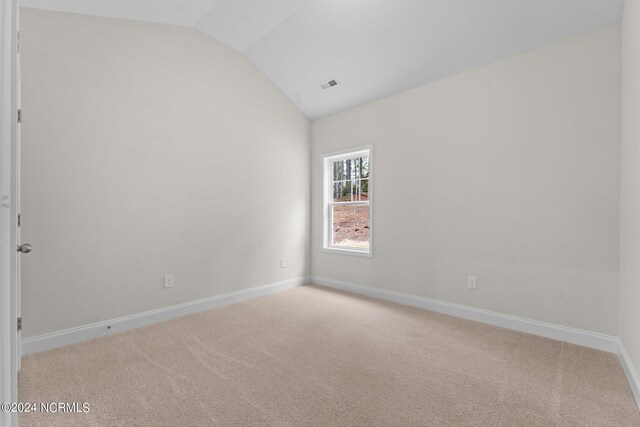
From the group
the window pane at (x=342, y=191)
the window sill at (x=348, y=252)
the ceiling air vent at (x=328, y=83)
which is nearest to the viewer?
the ceiling air vent at (x=328, y=83)

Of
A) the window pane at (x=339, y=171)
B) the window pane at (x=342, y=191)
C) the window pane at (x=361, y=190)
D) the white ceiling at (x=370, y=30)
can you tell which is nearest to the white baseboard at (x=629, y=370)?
the white ceiling at (x=370, y=30)

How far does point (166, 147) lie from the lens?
10.2ft

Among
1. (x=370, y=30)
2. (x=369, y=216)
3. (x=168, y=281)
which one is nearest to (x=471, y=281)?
(x=369, y=216)

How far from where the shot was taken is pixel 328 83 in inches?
152

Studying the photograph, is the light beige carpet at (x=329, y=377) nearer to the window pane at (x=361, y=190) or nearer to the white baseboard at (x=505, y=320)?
the white baseboard at (x=505, y=320)

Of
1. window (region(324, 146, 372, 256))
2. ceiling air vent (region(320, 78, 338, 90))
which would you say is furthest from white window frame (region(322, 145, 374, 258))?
ceiling air vent (region(320, 78, 338, 90))

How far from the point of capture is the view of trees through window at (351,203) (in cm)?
421

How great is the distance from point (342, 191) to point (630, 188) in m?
3.00

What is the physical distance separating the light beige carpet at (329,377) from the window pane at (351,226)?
148 centimetres

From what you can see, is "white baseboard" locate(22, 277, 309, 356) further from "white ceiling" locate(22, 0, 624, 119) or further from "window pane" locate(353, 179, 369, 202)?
"white ceiling" locate(22, 0, 624, 119)

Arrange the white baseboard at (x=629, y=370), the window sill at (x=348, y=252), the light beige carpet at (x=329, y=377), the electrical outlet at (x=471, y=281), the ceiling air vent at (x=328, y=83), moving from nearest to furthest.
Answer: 1. the light beige carpet at (x=329, y=377)
2. the white baseboard at (x=629, y=370)
3. the electrical outlet at (x=471, y=281)
4. the ceiling air vent at (x=328, y=83)
5. the window sill at (x=348, y=252)

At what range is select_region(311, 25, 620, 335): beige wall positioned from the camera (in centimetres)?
243

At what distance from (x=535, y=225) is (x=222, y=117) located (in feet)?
11.1

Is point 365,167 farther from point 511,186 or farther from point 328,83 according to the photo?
point 511,186
